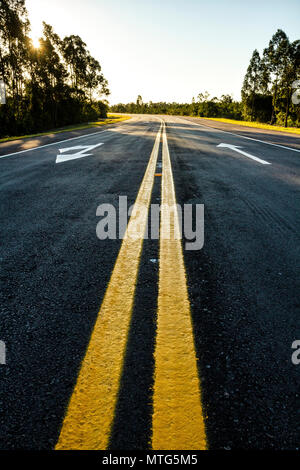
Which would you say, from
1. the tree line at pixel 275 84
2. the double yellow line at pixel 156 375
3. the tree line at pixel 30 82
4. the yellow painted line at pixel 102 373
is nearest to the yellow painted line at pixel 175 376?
the double yellow line at pixel 156 375

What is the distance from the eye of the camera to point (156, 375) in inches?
46.8

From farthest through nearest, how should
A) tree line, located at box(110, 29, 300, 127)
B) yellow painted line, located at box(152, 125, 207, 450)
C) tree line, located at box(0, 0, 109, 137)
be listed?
tree line, located at box(110, 29, 300, 127), tree line, located at box(0, 0, 109, 137), yellow painted line, located at box(152, 125, 207, 450)

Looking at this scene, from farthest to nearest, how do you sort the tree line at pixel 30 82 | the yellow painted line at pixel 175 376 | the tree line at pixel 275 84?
the tree line at pixel 275 84
the tree line at pixel 30 82
the yellow painted line at pixel 175 376

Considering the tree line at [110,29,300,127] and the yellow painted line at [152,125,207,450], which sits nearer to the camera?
the yellow painted line at [152,125,207,450]

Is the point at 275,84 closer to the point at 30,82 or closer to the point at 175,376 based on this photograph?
the point at 30,82

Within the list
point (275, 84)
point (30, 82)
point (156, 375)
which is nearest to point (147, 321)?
point (156, 375)

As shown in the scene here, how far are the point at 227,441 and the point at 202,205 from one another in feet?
9.55

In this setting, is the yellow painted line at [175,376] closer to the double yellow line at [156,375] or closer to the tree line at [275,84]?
the double yellow line at [156,375]

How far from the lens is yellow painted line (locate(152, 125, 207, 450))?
38.3 inches

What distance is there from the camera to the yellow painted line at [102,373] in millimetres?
974

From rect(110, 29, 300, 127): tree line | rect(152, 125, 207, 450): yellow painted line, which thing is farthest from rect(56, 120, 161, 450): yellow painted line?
rect(110, 29, 300, 127): tree line

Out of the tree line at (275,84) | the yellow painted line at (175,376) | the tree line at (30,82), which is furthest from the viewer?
the tree line at (275,84)

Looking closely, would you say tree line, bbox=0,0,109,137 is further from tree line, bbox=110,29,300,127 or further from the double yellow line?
tree line, bbox=110,29,300,127

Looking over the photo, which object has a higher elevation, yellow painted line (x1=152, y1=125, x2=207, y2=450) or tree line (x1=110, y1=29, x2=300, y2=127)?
tree line (x1=110, y1=29, x2=300, y2=127)
